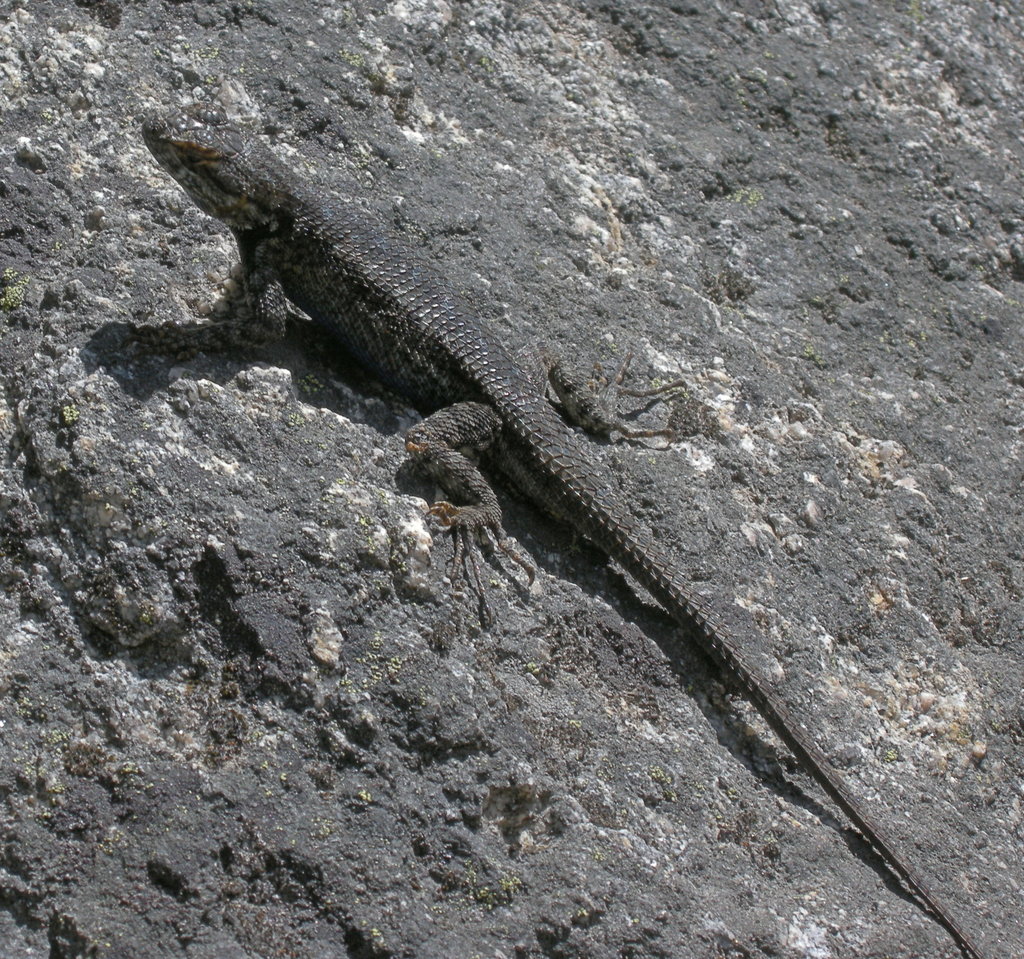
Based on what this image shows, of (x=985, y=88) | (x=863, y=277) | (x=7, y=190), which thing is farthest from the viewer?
(x=985, y=88)

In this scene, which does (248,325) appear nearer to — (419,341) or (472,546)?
(419,341)

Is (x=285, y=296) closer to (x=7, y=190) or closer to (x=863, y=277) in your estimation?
(x=7, y=190)

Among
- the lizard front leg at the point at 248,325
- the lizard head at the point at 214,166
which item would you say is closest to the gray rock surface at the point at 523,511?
the lizard front leg at the point at 248,325

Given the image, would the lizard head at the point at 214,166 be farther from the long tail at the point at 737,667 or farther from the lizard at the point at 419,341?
the long tail at the point at 737,667

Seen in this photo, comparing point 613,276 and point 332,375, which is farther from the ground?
point 613,276

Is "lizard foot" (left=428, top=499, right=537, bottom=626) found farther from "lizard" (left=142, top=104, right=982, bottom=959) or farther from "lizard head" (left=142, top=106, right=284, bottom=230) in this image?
"lizard head" (left=142, top=106, right=284, bottom=230)

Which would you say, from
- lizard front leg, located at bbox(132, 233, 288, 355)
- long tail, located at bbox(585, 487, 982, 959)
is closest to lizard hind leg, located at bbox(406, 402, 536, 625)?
long tail, located at bbox(585, 487, 982, 959)

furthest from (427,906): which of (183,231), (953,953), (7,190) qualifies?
(7,190)
